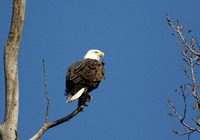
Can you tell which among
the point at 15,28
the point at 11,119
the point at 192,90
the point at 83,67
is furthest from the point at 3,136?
the point at 83,67

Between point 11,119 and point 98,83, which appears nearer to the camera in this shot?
point 11,119

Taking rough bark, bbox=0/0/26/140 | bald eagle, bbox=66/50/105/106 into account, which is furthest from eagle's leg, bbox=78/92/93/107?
rough bark, bbox=0/0/26/140

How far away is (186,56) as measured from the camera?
3580mm

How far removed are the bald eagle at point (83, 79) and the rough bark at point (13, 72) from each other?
1.75m

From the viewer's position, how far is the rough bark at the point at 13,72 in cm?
298

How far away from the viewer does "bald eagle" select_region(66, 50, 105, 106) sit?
4999 mm

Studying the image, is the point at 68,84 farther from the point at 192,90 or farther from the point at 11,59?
the point at 192,90

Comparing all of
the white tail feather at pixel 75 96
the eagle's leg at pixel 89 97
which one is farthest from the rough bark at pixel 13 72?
the eagle's leg at pixel 89 97

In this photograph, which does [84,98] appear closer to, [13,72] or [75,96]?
[75,96]

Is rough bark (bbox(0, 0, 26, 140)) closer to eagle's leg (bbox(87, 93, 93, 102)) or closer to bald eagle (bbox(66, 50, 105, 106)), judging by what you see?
bald eagle (bbox(66, 50, 105, 106))

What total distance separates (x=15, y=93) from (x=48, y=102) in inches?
16.0

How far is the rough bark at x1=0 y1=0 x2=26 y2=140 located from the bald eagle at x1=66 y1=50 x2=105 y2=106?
1.75m

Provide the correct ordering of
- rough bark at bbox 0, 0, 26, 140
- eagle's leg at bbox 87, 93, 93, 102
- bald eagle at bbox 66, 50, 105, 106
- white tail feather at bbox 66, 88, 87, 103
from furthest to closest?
eagle's leg at bbox 87, 93, 93, 102
bald eagle at bbox 66, 50, 105, 106
white tail feather at bbox 66, 88, 87, 103
rough bark at bbox 0, 0, 26, 140

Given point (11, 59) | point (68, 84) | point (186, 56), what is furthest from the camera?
point (68, 84)
